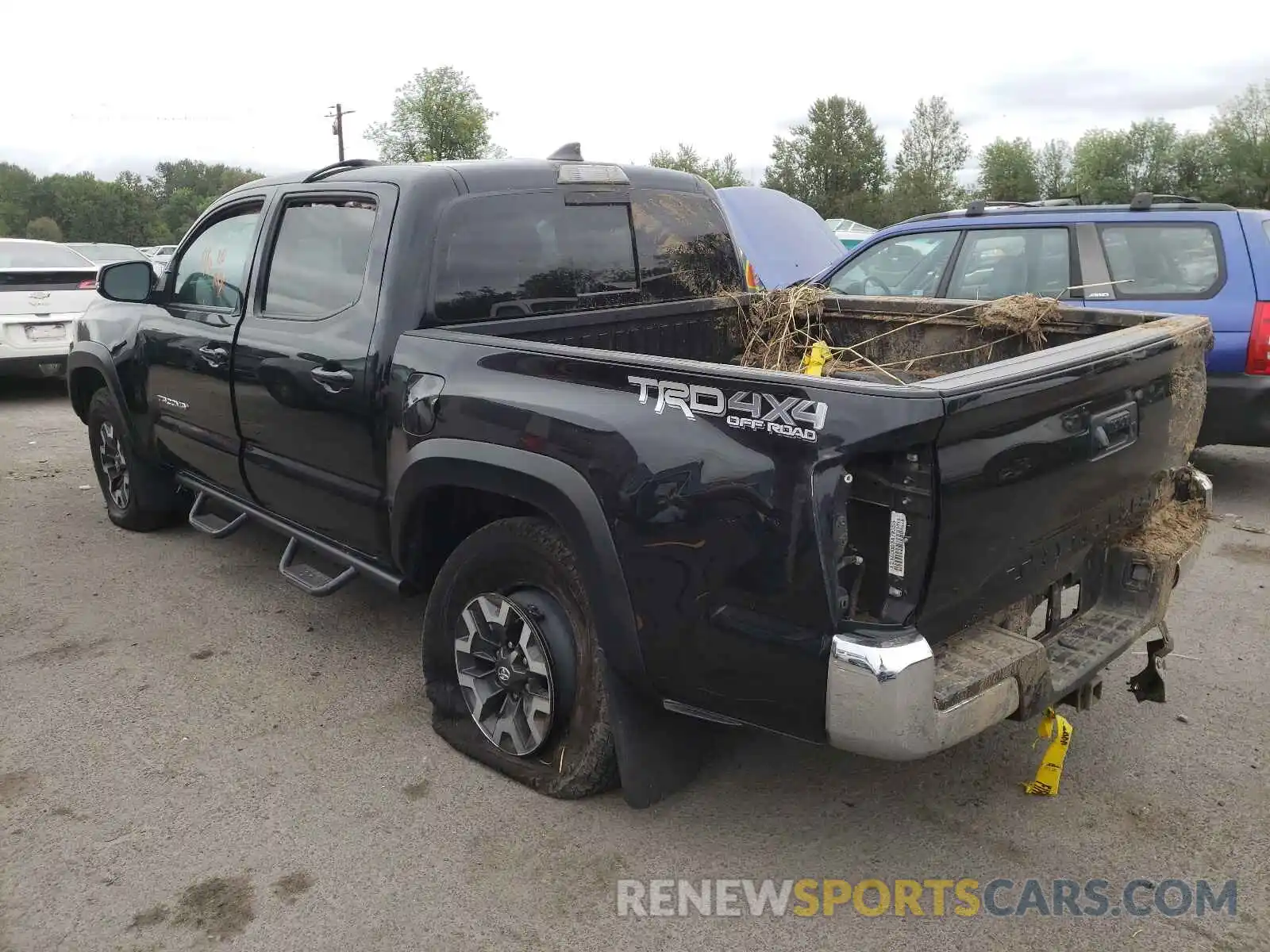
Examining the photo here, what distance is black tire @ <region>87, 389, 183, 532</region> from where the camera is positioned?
18.4 feet

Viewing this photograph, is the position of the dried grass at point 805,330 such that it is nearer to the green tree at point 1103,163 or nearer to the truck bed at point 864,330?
the truck bed at point 864,330

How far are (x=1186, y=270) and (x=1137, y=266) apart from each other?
27 centimetres

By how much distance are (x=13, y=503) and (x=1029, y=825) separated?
6518 mm

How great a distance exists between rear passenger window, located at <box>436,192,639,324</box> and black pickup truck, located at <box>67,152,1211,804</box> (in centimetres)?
1

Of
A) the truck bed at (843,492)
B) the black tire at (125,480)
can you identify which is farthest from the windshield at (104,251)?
the truck bed at (843,492)

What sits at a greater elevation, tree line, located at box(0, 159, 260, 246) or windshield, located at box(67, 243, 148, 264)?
tree line, located at box(0, 159, 260, 246)

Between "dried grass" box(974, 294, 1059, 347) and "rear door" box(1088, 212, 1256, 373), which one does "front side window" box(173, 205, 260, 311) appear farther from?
"rear door" box(1088, 212, 1256, 373)

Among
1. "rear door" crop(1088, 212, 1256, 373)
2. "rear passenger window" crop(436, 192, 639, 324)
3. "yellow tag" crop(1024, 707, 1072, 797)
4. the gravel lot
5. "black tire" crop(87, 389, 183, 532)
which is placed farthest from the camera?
"rear door" crop(1088, 212, 1256, 373)

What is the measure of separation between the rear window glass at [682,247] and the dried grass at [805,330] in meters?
0.14

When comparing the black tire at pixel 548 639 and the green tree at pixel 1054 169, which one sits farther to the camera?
the green tree at pixel 1054 169

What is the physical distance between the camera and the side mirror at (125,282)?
4.78 metres

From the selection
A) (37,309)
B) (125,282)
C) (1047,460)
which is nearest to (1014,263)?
(1047,460)

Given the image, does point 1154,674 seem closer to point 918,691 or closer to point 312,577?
point 918,691

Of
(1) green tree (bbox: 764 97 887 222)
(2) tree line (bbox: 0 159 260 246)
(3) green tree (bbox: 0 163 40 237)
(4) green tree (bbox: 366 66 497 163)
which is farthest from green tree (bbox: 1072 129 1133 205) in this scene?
(3) green tree (bbox: 0 163 40 237)
